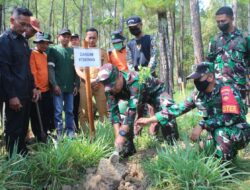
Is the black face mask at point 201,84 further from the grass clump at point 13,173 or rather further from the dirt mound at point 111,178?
the grass clump at point 13,173

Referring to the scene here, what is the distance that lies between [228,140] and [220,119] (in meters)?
0.25

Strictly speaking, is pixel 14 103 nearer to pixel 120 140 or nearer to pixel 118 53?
pixel 120 140

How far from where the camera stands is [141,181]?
4.13 meters

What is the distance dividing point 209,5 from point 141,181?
105 feet

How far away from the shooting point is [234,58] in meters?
4.93

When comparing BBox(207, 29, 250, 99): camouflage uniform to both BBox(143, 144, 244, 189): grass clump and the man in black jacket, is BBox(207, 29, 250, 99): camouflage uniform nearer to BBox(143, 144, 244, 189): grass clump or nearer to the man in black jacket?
BBox(143, 144, 244, 189): grass clump

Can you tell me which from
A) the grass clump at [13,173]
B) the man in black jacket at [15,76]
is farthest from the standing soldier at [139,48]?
the grass clump at [13,173]

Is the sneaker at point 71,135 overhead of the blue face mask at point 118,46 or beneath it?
beneath

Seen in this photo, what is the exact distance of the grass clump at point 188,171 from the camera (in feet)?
12.0

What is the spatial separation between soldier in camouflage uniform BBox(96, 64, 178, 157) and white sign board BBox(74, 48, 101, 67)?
0.60 meters

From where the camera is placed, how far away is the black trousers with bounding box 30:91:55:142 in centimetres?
558

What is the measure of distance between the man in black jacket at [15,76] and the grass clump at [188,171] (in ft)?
5.69

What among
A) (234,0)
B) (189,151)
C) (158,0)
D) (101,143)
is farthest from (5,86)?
(234,0)

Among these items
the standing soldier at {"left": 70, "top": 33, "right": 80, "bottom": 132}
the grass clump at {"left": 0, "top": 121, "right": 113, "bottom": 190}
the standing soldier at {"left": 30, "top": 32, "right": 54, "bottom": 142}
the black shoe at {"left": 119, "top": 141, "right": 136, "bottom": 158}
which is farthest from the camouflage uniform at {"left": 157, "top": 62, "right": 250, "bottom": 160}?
the standing soldier at {"left": 70, "top": 33, "right": 80, "bottom": 132}
